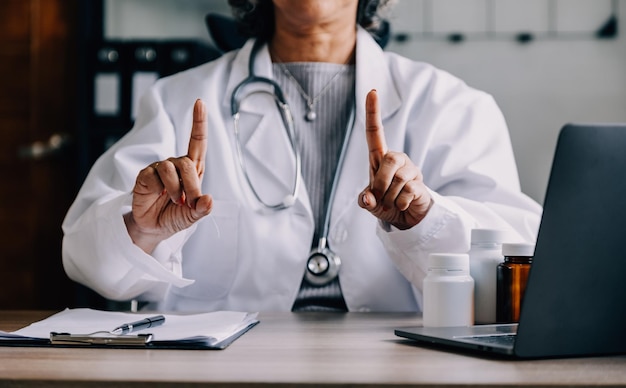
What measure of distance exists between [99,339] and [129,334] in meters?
0.04

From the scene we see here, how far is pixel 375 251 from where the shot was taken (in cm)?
158

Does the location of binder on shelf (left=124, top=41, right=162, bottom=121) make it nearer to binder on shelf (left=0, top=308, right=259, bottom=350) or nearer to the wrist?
the wrist

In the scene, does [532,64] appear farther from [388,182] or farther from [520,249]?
[520,249]

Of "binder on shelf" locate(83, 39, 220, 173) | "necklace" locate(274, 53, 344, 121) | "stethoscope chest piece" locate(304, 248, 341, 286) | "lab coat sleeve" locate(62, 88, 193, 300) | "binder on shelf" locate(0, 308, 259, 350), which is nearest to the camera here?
"binder on shelf" locate(0, 308, 259, 350)

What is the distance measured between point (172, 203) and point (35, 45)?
2.10m

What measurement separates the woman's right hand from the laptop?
505 mm

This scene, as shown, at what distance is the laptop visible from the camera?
2.50ft

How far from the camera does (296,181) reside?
5.28 feet

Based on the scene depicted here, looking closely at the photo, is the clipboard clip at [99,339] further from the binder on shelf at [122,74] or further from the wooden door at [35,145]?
the wooden door at [35,145]

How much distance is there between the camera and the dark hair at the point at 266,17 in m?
1.85

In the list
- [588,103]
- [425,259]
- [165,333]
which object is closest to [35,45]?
[588,103]

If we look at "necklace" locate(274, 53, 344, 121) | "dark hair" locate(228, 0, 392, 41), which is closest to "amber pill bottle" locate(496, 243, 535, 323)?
"necklace" locate(274, 53, 344, 121)

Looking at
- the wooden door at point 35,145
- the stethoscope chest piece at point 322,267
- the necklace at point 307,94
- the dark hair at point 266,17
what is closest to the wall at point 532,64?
the dark hair at point 266,17

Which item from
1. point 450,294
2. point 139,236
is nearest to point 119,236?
point 139,236
